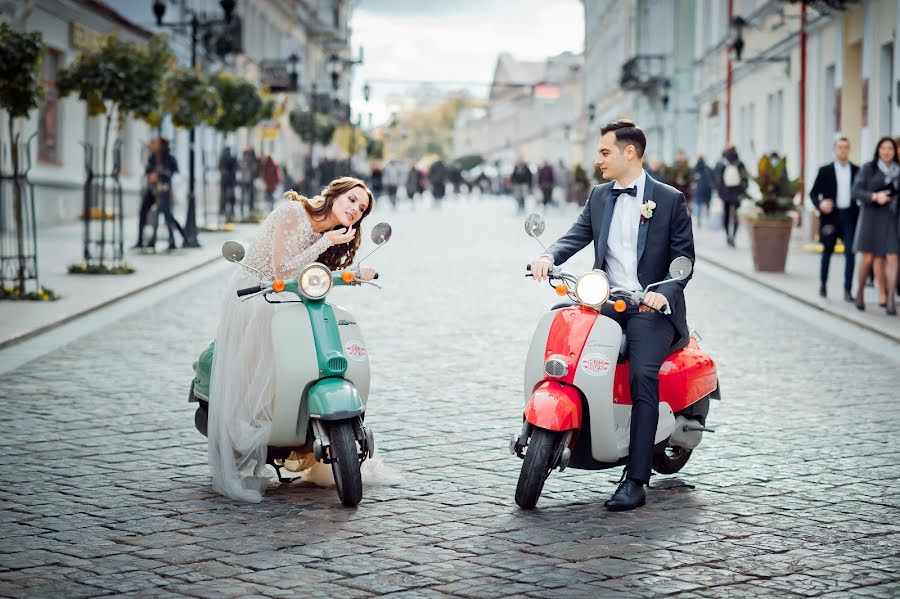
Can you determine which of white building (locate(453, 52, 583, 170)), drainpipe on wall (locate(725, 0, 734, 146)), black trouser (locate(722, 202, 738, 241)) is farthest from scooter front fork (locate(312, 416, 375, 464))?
white building (locate(453, 52, 583, 170))

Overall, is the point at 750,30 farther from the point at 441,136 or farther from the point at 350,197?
the point at 441,136

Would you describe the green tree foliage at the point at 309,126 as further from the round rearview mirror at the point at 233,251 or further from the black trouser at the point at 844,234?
the round rearview mirror at the point at 233,251

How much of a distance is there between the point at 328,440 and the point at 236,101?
84.1ft

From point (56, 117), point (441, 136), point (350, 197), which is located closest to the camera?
point (350, 197)

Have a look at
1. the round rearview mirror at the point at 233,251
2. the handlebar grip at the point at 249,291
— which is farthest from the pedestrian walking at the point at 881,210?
the round rearview mirror at the point at 233,251

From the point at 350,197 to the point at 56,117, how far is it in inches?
1021

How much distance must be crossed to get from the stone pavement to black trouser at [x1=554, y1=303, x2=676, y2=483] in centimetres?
22

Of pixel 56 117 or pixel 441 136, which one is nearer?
pixel 56 117

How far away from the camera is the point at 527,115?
5054 inches

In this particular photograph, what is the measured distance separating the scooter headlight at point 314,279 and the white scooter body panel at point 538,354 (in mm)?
872

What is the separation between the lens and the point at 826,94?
1098 inches

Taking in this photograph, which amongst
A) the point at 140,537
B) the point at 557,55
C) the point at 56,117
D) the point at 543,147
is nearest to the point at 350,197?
the point at 140,537

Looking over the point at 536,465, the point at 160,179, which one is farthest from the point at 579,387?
the point at 160,179

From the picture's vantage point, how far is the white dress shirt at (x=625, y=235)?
604cm
